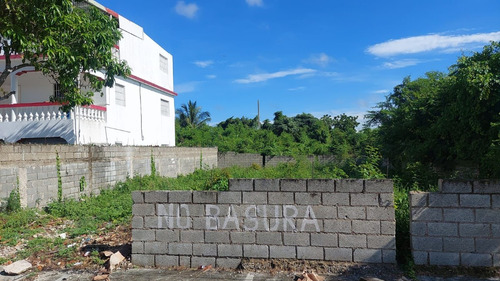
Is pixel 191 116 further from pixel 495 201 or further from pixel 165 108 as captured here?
pixel 495 201

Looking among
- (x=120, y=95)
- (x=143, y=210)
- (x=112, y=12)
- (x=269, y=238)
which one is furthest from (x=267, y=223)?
(x=112, y=12)

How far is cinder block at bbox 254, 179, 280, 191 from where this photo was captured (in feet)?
14.4

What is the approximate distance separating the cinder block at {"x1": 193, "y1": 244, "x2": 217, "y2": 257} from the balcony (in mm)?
8063

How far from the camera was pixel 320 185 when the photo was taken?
4.30m

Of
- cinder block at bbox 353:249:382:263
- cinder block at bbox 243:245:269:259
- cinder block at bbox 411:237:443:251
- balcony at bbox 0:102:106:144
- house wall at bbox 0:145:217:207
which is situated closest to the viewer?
cinder block at bbox 411:237:443:251

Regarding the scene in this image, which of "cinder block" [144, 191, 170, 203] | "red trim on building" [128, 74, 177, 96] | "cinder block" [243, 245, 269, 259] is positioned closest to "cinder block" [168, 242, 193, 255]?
"cinder block" [144, 191, 170, 203]

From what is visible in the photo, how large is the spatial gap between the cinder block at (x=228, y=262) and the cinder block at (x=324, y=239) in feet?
3.46

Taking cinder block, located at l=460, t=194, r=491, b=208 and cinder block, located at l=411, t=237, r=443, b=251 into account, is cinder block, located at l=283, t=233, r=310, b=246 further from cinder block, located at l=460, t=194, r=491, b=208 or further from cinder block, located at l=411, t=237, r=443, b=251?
cinder block, located at l=460, t=194, r=491, b=208

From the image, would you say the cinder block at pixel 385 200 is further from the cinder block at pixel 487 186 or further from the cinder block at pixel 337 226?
the cinder block at pixel 487 186

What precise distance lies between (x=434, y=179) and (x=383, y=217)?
4.84 meters

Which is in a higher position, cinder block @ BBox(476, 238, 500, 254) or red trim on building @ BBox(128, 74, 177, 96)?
red trim on building @ BBox(128, 74, 177, 96)

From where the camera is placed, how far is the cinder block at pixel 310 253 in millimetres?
4297

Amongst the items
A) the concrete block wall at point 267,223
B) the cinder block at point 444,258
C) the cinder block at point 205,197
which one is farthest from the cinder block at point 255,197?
the cinder block at point 444,258

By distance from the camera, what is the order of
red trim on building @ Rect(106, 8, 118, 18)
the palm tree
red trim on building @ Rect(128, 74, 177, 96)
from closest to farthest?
red trim on building @ Rect(106, 8, 118, 18) < red trim on building @ Rect(128, 74, 177, 96) < the palm tree
